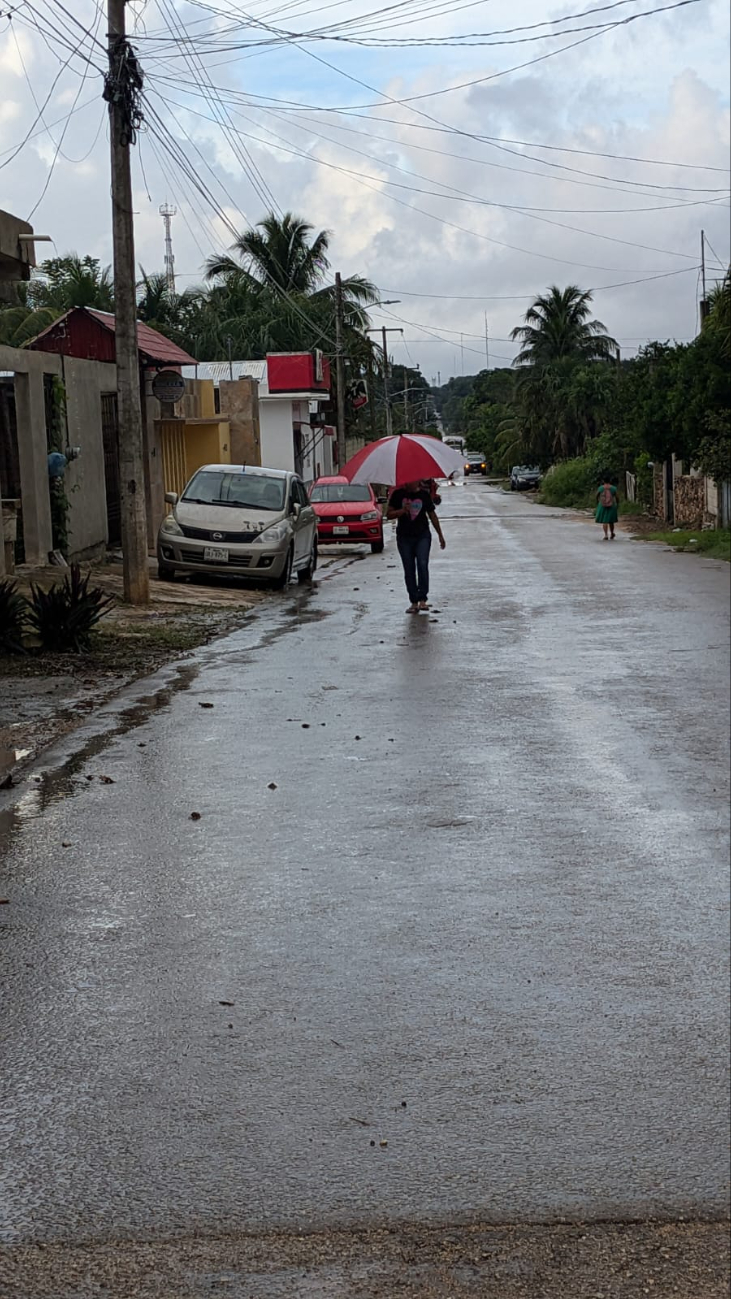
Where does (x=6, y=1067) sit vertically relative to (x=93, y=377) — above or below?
below

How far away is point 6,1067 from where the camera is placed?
15.7 feet

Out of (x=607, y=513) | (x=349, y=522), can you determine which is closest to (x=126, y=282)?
(x=349, y=522)

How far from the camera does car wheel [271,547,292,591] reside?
2186 centimetres

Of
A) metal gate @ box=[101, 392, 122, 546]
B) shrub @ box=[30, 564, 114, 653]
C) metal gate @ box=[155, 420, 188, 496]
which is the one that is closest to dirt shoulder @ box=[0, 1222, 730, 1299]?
shrub @ box=[30, 564, 114, 653]

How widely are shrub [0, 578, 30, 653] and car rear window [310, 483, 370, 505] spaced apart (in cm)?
1863

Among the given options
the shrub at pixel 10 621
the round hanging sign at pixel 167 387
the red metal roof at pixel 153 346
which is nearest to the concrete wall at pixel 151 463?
the red metal roof at pixel 153 346

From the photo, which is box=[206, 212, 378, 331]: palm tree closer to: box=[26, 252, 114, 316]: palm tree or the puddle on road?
box=[26, 252, 114, 316]: palm tree

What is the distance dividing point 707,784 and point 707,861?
1.65 metres

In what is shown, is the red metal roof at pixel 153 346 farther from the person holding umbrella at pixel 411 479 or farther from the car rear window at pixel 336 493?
the person holding umbrella at pixel 411 479

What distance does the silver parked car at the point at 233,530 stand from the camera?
21469 millimetres

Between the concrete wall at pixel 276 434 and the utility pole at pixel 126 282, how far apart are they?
38.2m

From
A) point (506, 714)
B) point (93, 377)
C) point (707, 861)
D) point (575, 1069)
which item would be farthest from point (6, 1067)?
A: point (93, 377)

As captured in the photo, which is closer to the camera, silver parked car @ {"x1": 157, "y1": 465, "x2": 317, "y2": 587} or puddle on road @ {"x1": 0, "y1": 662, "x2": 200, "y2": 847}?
puddle on road @ {"x1": 0, "y1": 662, "x2": 200, "y2": 847}

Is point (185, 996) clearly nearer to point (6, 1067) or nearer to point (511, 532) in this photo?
point (6, 1067)
